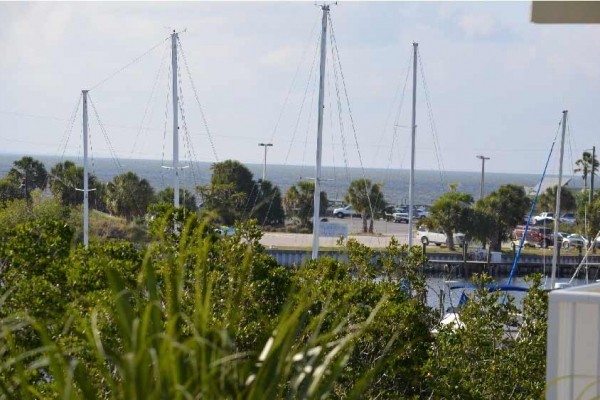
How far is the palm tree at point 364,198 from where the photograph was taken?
161 ft

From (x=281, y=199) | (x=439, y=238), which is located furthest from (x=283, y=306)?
(x=281, y=199)

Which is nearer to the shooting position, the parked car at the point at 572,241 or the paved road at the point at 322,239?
the paved road at the point at 322,239

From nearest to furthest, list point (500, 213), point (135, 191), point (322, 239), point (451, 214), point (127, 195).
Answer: point (127, 195), point (135, 191), point (451, 214), point (500, 213), point (322, 239)

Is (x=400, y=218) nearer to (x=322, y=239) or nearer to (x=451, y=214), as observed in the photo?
(x=322, y=239)

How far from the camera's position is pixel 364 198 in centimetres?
5100

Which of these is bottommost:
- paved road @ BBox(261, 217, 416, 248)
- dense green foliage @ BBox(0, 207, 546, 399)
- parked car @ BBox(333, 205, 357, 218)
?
paved road @ BBox(261, 217, 416, 248)

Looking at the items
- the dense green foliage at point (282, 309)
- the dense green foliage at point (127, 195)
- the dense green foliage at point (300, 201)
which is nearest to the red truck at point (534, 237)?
the dense green foliage at point (300, 201)

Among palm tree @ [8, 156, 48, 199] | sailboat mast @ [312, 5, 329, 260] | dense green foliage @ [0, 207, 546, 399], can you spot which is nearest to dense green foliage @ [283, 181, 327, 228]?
palm tree @ [8, 156, 48, 199]

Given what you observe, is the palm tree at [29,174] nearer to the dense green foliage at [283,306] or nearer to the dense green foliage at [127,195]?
the dense green foliage at [127,195]

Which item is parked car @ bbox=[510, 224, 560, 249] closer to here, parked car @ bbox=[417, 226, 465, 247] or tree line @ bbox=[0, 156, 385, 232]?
parked car @ bbox=[417, 226, 465, 247]

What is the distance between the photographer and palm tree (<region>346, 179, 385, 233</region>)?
49062 mm

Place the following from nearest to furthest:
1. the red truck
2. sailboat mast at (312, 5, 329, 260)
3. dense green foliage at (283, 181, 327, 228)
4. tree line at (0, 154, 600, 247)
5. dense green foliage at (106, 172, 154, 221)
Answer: sailboat mast at (312, 5, 329, 260)
dense green foliage at (106, 172, 154, 221)
tree line at (0, 154, 600, 247)
the red truck
dense green foliage at (283, 181, 327, 228)

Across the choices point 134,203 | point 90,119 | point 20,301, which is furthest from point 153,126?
point 20,301

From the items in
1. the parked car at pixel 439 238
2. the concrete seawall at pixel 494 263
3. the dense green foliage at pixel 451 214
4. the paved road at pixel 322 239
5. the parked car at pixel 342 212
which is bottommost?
the concrete seawall at pixel 494 263
